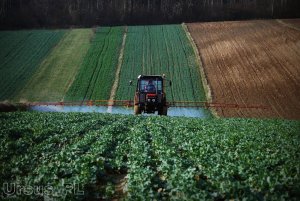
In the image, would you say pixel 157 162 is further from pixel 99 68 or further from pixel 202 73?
pixel 99 68

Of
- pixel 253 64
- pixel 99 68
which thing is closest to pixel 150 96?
pixel 253 64

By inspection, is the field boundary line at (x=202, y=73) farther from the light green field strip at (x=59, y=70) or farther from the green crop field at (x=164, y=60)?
the light green field strip at (x=59, y=70)

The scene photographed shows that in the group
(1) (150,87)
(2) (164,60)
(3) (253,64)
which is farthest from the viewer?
(2) (164,60)

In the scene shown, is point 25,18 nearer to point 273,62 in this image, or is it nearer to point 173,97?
point 173,97

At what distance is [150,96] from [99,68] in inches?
701

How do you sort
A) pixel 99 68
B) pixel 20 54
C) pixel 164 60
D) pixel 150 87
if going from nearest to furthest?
pixel 150 87, pixel 99 68, pixel 164 60, pixel 20 54

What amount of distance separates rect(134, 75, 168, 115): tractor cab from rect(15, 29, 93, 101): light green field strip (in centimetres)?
1191

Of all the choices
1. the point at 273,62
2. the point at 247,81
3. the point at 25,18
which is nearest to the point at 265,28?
the point at 273,62

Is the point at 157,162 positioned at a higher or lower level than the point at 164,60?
higher

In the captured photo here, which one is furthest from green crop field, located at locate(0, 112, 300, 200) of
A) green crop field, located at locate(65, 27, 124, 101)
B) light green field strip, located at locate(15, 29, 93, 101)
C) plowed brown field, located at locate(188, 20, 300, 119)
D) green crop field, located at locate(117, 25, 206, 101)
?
light green field strip, located at locate(15, 29, 93, 101)

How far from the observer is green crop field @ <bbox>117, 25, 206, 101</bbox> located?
122ft

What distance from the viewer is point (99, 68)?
4366 centimetres

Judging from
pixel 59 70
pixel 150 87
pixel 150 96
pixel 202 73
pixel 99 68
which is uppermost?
pixel 150 87

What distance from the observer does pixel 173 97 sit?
36062 millimetres
